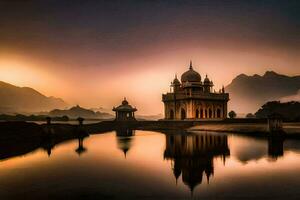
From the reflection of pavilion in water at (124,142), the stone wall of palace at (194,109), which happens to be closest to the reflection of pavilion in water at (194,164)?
the reflection of pavilion in water at (124,142)

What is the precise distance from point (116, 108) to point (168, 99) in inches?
523

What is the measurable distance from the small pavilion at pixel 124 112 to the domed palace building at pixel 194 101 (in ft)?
29.9

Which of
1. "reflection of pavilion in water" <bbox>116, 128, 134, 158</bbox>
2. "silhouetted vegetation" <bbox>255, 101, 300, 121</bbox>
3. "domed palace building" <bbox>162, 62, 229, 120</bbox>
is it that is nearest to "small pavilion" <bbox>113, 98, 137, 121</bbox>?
"domed palace building" <bbox>162, 62, 229, 120</bbox>

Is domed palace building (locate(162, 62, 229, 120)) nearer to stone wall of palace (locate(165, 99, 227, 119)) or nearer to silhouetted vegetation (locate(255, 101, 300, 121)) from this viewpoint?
stone wall of palace (locate(165, 99, 227, 119))

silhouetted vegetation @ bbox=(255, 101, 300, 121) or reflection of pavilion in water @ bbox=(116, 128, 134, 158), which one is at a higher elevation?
silhouetted vegetation @ bbox=(255, 101, 300, 121)

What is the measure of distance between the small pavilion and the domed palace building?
9.11 m

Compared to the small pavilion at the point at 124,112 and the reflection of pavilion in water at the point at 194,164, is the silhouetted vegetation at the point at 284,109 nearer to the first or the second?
the small pavilion at the point at 124,112

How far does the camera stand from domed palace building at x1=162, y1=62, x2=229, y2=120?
70.5m

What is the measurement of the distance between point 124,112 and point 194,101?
1787 cm

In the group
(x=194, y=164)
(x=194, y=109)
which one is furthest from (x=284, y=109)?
(x=194, y=164)

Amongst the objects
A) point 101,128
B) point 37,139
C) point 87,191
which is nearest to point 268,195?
point 87,191

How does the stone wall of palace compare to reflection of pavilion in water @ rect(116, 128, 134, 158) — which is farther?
the stone wall of palace

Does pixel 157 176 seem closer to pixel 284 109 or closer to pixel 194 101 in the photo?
pixel 194 101

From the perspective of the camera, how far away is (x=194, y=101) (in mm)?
A: 70375
